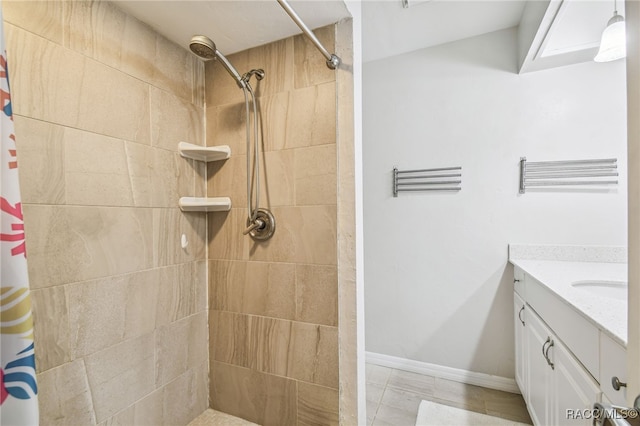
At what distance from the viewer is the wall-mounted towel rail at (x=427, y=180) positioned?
2.03 metres

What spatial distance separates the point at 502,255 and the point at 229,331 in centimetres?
186

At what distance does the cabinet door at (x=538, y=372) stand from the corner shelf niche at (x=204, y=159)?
169 cm

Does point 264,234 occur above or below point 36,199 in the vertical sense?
below

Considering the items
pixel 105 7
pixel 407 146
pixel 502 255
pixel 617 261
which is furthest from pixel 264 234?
pixel 617 261

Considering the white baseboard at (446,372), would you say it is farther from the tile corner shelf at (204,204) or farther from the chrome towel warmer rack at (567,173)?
the tile corner shelf at (204,204)

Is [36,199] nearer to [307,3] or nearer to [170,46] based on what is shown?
[170,46]

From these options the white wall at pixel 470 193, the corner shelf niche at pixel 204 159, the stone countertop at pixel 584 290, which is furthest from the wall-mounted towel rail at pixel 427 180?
the corner shelf niche at pixel 204 159

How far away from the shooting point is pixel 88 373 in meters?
1.05

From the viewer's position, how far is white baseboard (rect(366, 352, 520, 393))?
1.91 m

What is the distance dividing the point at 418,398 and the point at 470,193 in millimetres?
1465

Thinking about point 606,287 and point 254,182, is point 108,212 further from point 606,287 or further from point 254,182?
point 606,287

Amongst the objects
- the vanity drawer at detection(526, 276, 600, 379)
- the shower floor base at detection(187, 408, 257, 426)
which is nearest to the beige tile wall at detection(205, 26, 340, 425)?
the shower floor base at detection(187, 408, 257, 426)

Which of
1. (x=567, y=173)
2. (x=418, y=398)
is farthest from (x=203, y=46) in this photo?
(x=418, y=398)

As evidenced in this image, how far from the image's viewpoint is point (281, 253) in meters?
1.37
